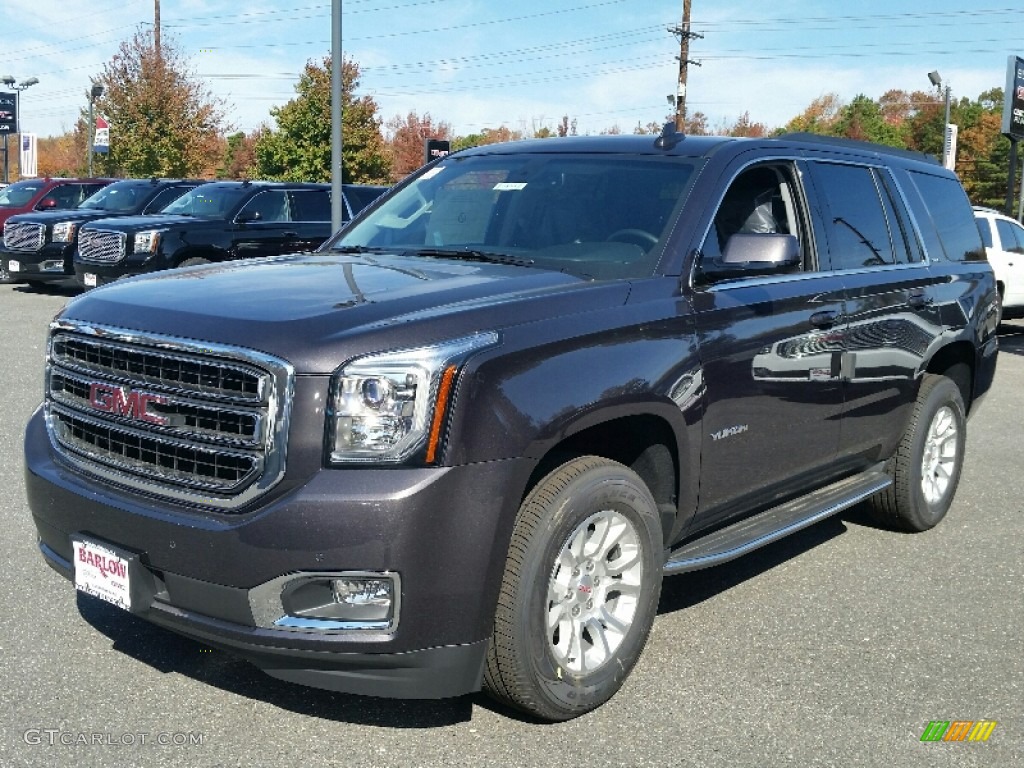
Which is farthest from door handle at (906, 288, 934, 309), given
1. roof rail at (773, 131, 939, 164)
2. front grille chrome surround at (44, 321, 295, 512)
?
front grille chrome surround at (44, 321, 295, 512)

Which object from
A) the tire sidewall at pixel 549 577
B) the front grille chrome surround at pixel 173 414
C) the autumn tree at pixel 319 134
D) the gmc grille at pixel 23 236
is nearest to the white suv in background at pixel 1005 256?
the gmc grille at pixel 23 236

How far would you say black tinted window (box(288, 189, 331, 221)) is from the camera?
53.8 feet

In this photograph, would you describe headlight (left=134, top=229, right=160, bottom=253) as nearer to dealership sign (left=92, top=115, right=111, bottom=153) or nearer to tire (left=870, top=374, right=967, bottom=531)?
tire (left=870, top=374, right=967, bottom=531)

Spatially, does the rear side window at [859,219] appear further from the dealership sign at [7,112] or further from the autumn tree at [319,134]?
the dealership sign at [7,112]

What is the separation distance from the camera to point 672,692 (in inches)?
157

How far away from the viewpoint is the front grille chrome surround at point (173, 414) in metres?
3.17

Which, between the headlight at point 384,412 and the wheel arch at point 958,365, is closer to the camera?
the headlight at point 384,412

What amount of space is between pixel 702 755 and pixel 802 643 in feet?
3.72

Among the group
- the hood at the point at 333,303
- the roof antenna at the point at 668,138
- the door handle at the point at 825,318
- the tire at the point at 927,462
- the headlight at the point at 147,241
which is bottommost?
the tire at the point at 927,462

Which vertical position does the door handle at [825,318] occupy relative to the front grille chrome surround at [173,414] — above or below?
above

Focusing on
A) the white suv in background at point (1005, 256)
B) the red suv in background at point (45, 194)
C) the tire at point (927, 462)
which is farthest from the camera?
the red suv in background at point (45, 194)

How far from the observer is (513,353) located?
338 centimetres

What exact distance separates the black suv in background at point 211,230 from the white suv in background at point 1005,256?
31.3 feet

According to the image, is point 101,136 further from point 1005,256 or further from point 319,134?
point 1005,256
